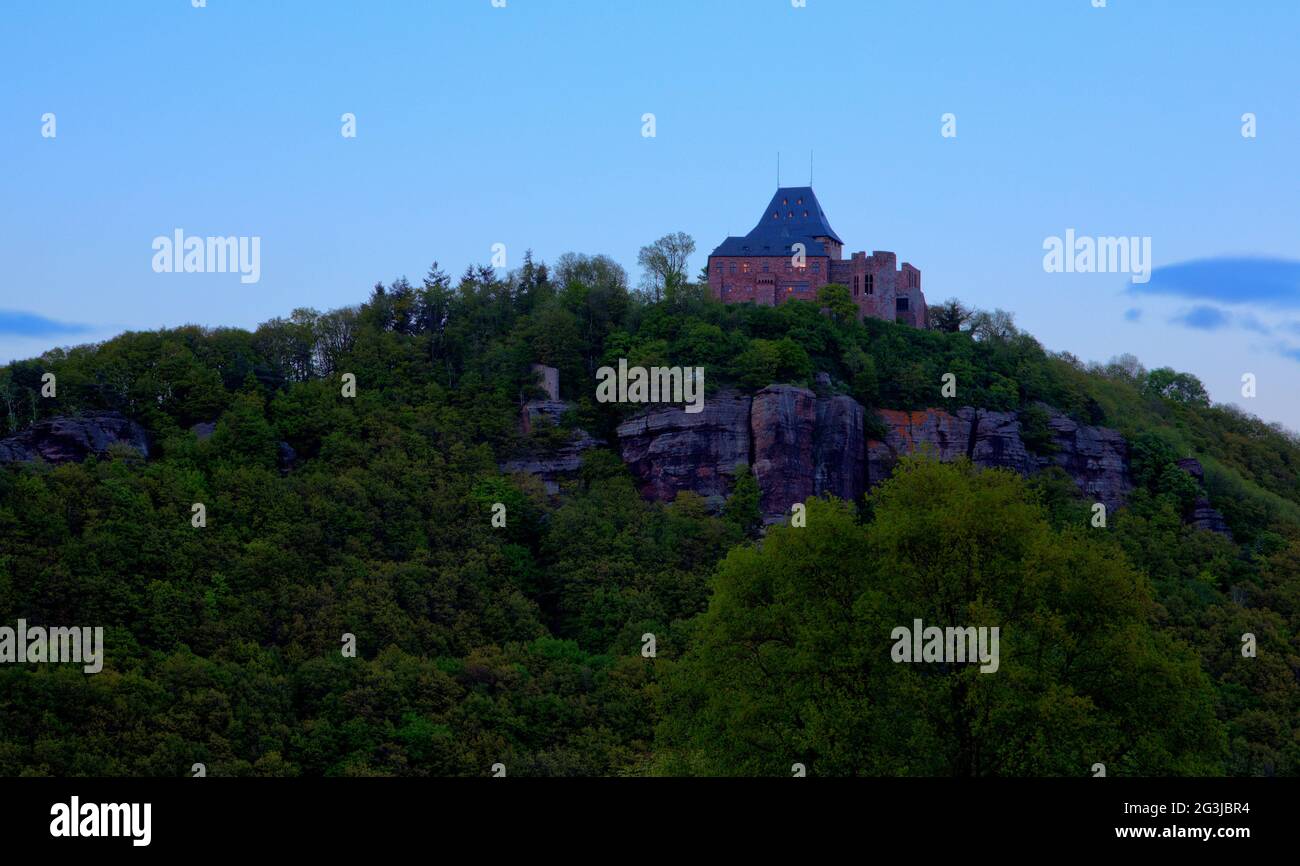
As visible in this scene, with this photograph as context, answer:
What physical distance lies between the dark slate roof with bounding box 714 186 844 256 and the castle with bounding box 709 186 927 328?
0.23ft

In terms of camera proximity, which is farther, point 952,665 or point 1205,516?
point 1205,516

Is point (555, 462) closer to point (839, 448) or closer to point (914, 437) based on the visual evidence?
point (839, 448)

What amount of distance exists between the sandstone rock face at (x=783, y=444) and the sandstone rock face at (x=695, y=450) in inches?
45.3

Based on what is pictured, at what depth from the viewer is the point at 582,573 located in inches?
4139

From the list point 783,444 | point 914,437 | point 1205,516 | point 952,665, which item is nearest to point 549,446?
point 783,444

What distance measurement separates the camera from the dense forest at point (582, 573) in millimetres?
51156

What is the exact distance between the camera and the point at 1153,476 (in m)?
125

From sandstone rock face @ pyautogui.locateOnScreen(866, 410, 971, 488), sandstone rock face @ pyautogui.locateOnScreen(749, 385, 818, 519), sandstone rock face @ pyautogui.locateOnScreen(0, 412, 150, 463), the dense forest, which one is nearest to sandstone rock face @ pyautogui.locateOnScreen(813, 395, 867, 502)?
sandstone rock face @ pyautogui.locateOnScreen(749, 385, 818, 519)

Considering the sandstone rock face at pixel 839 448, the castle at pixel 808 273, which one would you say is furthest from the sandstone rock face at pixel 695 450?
the castle at pixel 808 273

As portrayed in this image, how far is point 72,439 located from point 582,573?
31288mm

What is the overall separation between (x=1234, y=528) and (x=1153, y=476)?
257 inches

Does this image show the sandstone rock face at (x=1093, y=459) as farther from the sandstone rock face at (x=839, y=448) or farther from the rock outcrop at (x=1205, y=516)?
the sandstone rock face at (x=839, y=448)
